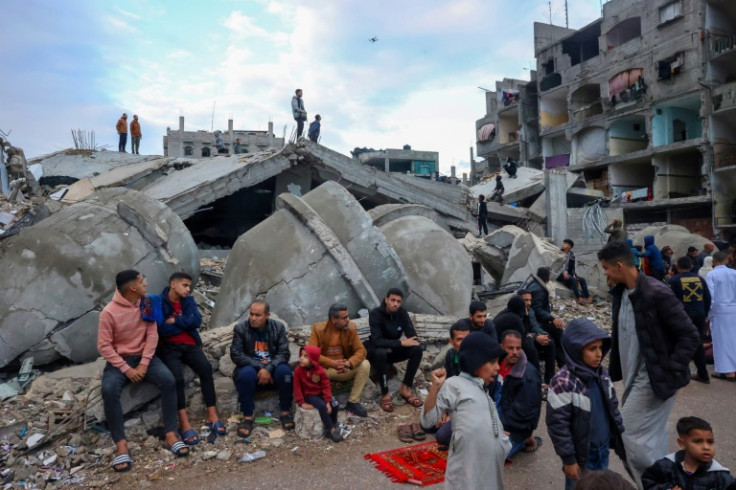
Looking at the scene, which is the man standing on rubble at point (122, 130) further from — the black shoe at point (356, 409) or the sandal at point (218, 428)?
the black shoe at point (356, 409)

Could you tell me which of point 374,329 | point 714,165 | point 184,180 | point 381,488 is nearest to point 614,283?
point 381,488

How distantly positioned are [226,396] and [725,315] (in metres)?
6.06

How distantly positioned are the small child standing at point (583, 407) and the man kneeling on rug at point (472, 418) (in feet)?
1.05

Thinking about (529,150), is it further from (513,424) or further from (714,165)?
(513,424)

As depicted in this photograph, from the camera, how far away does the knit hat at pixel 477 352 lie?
2531 mm

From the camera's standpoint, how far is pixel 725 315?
596cm

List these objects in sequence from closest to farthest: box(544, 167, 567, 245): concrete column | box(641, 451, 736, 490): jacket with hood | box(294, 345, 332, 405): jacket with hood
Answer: box(641, 451, 736, 490): jacket with hood → box(294, 345, 332, 405): jacket with hood → box(544, 167, 567, 245): concrete column

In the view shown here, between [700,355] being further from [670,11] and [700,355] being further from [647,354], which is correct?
[670,11]

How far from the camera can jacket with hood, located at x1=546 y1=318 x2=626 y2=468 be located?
257 cm

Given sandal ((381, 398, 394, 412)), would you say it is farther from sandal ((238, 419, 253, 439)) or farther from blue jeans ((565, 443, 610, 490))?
blue jeans ((565, 443, 610, 490))

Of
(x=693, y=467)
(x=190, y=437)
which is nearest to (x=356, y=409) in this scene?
(x=190, y=437)

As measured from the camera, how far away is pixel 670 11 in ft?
75.8

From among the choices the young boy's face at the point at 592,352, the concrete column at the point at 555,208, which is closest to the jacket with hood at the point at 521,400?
the young boy's face at the point at 592,352

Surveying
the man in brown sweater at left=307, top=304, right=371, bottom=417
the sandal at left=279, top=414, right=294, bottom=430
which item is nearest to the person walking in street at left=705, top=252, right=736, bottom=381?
the man in brown sweater at left=307, top=304, right=371, bottom=417
